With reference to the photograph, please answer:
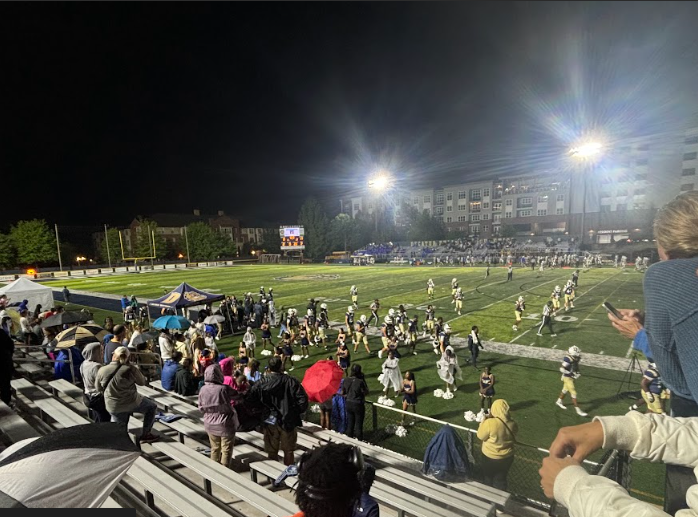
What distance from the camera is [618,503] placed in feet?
3.06

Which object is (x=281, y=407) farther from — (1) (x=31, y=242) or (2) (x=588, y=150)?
(1) (x=31, y=242)

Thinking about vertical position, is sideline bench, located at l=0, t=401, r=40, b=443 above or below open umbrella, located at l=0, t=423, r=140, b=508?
below

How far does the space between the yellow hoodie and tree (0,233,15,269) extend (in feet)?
274

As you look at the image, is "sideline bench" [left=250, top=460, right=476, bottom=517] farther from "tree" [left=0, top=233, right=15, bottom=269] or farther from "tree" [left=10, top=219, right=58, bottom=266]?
"tree" [left=10, top=219, right=58, bottom=266]

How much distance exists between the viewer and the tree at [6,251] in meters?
62.1

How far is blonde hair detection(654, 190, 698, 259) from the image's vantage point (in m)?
1.45

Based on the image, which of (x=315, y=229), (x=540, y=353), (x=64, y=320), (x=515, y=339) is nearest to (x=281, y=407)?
(x=64, y=320)

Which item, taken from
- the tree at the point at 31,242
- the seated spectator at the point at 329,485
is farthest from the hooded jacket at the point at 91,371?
the tree at the point at 31,242

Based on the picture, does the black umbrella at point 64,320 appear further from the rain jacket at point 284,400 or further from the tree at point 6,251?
the tree at point 6,251

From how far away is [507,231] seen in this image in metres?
62.0

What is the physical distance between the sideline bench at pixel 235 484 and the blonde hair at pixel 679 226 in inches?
123

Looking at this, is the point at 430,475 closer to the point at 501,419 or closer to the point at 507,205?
the point at 501,419

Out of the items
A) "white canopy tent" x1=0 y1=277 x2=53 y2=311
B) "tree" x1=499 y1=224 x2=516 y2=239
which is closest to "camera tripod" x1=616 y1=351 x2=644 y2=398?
"white canopy tent" x1=0 y1=277 x2=53 y2=311

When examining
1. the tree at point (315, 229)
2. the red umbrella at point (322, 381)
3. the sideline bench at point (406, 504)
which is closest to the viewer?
the sideline bench at point (406, 504)
